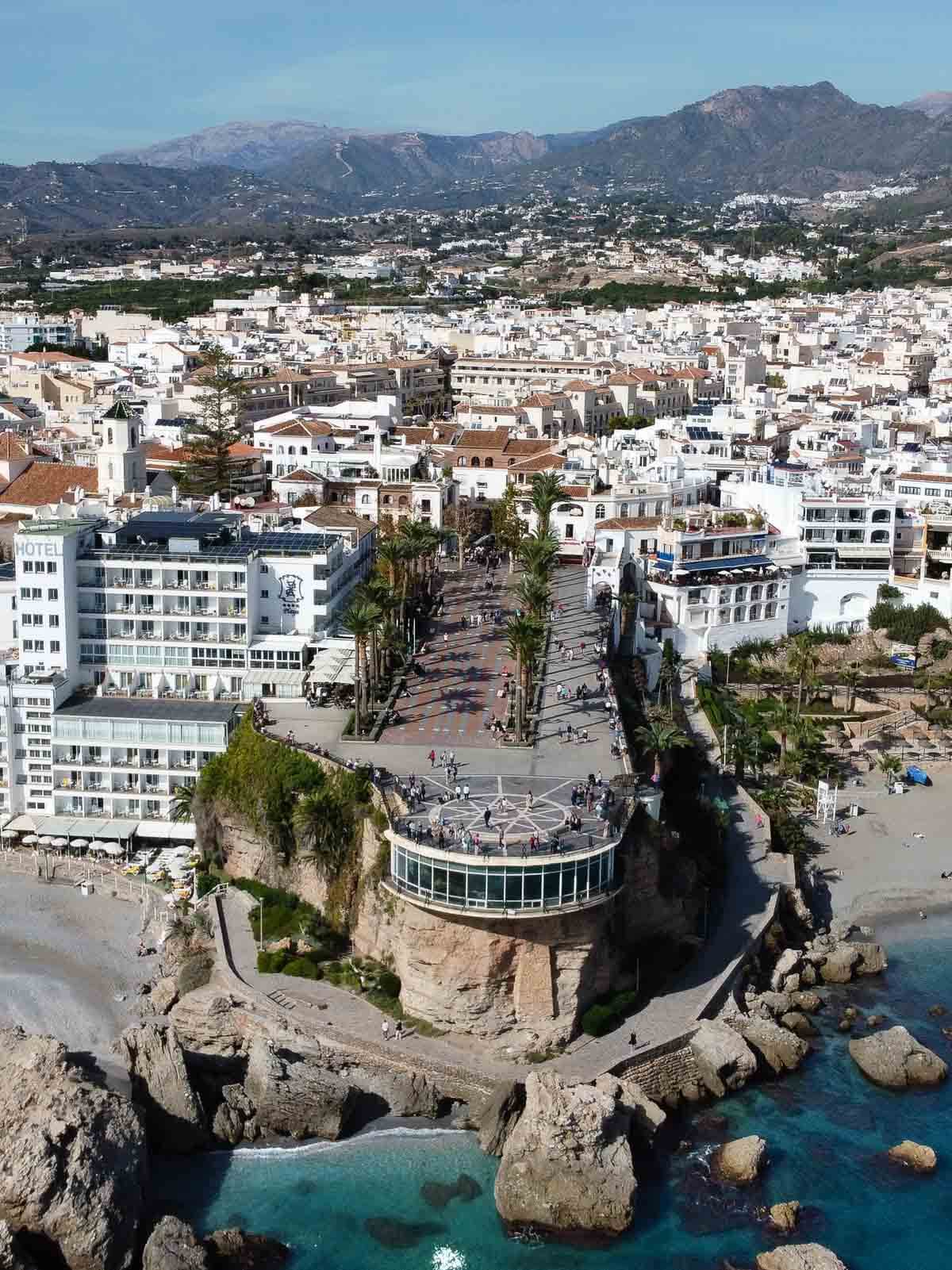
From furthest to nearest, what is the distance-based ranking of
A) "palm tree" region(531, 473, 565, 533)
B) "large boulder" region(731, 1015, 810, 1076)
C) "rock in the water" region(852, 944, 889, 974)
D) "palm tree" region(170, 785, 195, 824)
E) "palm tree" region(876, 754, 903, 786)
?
"palm tree" region(531, 473, 565, 533)
"palm tree" region(876, 754, 903, 786)
"palm tree" region(170, 785, 195, 824)
"rock in the water" region(852, 944, 889, 974)
"large boulder" region(731, 1015, 810, 1076)

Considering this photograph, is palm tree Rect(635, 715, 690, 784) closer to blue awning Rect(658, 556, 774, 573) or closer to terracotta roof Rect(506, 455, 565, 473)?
blue awning Rect(658, 556, 774, 573)

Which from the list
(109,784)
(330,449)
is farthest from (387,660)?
(330,449)

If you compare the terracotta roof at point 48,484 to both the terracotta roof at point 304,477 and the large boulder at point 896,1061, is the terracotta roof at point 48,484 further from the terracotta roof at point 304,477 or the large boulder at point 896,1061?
the large boulder at point 896,1061

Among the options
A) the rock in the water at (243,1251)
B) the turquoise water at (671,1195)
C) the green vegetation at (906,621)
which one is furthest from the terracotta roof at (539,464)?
the rock in the water at (243,1251)

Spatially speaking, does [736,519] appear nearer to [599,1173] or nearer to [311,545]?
[311,545]

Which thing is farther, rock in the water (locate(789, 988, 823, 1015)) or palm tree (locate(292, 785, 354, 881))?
palm tree (locate(292, 785, 354, 881))

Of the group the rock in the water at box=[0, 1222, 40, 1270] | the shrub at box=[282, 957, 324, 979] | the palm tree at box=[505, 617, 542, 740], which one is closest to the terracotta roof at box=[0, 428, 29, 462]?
the palm tree at box=[505, 617, 542, 740]
